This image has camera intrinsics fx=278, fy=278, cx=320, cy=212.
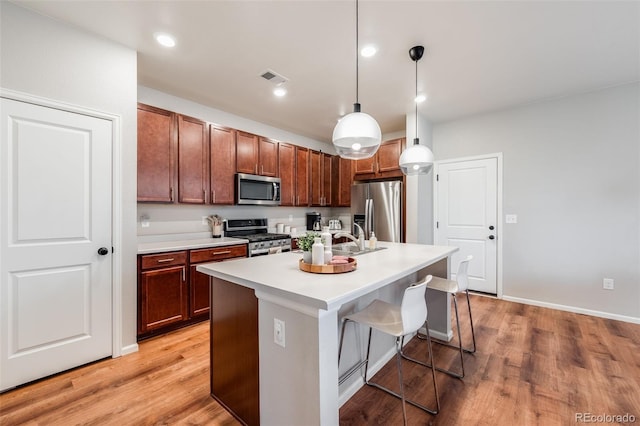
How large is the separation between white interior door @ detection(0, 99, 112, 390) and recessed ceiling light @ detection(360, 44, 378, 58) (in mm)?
2254

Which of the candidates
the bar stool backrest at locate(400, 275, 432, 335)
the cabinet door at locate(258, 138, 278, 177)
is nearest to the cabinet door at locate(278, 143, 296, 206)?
the cabinet door at locate(258, 138, 278, 177)

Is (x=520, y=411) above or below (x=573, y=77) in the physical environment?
below

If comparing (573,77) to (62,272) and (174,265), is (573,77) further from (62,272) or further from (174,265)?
(62,272)

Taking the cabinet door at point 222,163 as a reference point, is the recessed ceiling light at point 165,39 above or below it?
above

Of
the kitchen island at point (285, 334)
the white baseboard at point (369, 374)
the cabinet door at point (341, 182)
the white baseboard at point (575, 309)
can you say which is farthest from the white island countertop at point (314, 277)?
the cabinet door at point (341, 182)

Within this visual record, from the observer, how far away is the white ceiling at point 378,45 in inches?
77.4

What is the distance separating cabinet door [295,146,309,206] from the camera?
462 cm

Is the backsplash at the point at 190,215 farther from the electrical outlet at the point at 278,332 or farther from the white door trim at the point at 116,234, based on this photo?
the electrical outlet at the point at 278,332

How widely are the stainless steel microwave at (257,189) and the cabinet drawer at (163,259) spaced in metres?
1.12

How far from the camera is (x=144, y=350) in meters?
2.45

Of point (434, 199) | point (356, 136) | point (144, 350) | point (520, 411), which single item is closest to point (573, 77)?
point (434, 199)

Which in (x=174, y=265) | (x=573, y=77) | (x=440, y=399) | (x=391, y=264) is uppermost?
(x=573, y=77)

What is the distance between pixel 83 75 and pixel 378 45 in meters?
2.38

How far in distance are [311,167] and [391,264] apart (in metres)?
3.26
